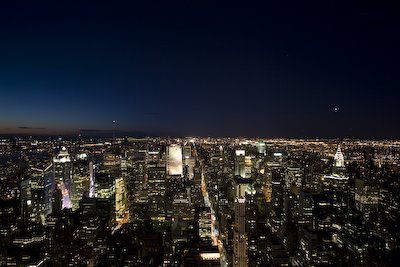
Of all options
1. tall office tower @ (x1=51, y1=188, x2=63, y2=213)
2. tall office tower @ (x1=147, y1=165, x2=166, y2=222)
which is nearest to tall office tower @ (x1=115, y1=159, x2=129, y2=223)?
tall office tower @ (x1=147, y1=165, x2=166, y2=222)

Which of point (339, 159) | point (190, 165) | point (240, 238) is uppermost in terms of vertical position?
point (339, 159)

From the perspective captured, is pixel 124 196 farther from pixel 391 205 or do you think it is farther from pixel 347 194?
pixel 391 205

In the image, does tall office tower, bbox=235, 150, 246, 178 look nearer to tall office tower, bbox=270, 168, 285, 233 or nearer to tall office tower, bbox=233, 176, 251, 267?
tall office tower, bbox=270, 168, 285, 233


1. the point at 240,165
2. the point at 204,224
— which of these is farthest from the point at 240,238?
the point at 240,165

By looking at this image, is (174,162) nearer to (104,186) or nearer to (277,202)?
(104,186)

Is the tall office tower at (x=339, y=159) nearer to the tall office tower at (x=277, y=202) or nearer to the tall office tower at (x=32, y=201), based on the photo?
the tall office tower at (x=277, y=202)

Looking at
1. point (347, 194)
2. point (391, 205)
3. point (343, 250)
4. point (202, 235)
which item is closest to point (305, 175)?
point (347, 194)
